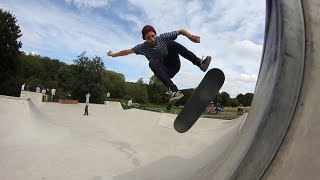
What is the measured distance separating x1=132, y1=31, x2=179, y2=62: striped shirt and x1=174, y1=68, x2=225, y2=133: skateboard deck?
0.72 meters

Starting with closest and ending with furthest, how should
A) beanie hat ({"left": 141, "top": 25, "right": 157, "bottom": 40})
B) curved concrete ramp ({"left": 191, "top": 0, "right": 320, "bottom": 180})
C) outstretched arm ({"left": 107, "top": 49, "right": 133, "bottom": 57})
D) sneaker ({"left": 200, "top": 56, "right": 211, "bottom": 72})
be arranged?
curved concrete ramp ({"left": 191, "top": 0, "right": 320, "bottom": 180}) → beanie hat ({"left": 141, "top": 25, "right": 157, "bottom": 40}) → sneaker ({"left": 200, "top": 56, "right": 211, "bottom": 72}) → outstretched arm ({"left": 107, "top": 49, "right": 133, "bottom": 57})

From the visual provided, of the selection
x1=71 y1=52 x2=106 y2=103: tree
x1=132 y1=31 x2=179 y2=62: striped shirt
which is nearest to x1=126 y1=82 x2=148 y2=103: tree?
x1=71 y1=52 x2=106 y2=103: tree

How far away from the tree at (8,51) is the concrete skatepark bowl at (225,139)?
87.3ft

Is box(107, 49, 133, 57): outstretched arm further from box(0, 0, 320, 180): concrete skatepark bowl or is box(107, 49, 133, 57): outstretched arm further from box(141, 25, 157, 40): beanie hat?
box(0, 0, 320, 180): concrete skatepark bowl

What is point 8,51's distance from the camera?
4234 centimetres

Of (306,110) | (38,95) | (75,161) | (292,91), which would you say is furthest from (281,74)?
(38,95)

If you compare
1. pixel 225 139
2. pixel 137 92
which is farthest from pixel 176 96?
pixel 137 92

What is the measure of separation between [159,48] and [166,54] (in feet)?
0.50

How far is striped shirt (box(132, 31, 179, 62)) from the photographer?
17.2 ft

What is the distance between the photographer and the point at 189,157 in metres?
9.10

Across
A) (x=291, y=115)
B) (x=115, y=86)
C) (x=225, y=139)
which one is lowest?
(x=225, y=139)

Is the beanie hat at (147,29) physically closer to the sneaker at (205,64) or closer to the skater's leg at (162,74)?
the skater's leg at (162,74)

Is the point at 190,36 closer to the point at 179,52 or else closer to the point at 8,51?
the point at 179,52

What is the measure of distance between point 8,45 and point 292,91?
45568 mm
